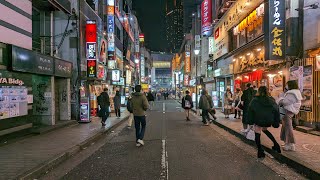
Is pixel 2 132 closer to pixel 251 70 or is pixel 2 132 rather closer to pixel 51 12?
pixel 51 12

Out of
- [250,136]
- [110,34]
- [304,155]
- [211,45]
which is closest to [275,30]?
[250,136]

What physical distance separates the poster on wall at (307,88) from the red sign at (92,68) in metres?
12.2

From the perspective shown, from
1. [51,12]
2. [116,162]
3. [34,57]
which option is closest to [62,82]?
[51,12]

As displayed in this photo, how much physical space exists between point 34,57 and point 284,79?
35.0 ft

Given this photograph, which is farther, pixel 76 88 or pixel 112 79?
pixel 112 79

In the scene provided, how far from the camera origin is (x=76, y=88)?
20.3 metres

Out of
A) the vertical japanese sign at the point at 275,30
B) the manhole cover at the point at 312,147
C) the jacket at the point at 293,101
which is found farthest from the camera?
the vertical japanese sign at the point at 275,30

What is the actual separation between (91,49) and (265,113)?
48.1ft

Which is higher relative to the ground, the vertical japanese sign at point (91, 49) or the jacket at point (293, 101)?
the vertical japanese sign at point (91, 49)

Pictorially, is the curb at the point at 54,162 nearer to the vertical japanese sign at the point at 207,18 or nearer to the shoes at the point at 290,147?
the shoes at the point at 290,147

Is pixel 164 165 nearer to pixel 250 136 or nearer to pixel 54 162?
pixel 54 162

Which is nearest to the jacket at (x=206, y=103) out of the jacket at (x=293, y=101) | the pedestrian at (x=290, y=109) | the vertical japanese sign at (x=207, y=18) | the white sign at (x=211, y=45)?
the pedestrian at (x=290, y=109)

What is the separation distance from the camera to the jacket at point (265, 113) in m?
8.66

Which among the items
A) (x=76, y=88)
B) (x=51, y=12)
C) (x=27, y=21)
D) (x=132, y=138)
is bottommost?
(x=132, y=138)
